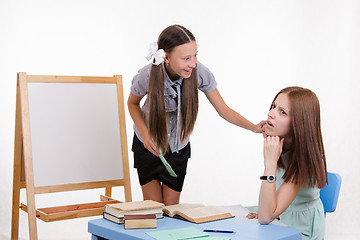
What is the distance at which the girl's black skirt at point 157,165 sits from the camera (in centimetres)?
270

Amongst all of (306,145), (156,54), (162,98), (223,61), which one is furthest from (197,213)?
(223,61)

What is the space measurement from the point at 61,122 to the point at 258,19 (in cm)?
232

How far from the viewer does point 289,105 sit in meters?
2.00

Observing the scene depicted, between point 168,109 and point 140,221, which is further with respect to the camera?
point 168,109

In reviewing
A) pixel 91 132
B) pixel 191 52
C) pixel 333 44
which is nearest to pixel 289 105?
pixel 191 52

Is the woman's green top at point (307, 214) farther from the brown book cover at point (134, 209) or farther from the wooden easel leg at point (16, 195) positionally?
the wooden easel leg at point (16, 195)

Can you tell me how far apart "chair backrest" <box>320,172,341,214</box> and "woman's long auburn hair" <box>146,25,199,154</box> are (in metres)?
0.77

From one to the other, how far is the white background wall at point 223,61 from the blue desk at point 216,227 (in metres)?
2.04

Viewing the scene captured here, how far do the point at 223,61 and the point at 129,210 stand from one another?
291cm

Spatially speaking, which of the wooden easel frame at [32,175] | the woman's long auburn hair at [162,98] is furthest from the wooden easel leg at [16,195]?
the woman's long auburn hair at [162,98]

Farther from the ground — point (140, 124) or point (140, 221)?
point (140, 124)

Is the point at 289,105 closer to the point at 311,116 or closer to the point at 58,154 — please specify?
the point at 311,116

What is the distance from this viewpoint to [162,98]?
8.17 feet

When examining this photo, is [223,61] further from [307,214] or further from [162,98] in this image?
[307,214]
